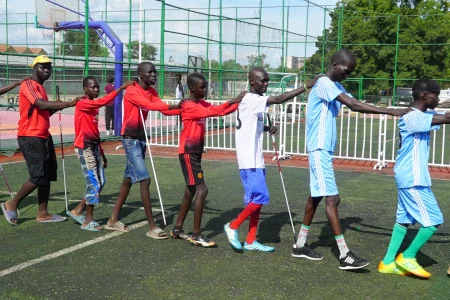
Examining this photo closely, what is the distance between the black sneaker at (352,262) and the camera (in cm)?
512

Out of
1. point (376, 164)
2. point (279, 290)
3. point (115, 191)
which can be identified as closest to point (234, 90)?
point (376, 164)

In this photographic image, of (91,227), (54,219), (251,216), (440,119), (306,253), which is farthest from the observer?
(54,219)

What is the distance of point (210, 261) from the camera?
18.0 feet

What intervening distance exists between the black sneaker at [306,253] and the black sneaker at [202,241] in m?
0.86

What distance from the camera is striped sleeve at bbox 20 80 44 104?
21.7 ft

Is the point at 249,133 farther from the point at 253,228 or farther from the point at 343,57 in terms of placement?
the point at 343,57

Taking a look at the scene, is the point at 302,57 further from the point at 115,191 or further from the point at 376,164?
the point at 115,191

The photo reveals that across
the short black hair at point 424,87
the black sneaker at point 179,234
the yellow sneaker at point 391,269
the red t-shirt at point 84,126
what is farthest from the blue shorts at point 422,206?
Answer: the red t-shirt at point 84,126

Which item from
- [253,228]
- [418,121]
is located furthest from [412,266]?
[253,228]

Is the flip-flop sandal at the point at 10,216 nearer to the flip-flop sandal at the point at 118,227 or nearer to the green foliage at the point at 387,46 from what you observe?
the flip-flop sandal at the point at 118,227

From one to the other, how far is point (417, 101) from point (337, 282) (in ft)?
5.83

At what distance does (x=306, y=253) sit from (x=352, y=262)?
58 cm

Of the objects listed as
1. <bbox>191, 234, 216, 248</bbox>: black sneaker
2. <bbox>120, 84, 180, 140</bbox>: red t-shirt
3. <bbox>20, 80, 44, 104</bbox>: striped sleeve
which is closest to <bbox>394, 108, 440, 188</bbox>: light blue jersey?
<bbox>191, 234, 216, 248</bbox>: black sneaker

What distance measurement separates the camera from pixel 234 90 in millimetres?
24000
